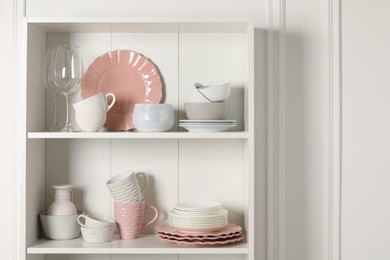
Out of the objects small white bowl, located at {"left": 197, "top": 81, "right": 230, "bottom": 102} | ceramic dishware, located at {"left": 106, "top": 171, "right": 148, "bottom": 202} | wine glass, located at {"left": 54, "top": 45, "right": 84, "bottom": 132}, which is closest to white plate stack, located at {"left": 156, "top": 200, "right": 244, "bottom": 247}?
ceramic dishware, located at {"left": 106, "top": 171, "right": 148, "bottom": 202}

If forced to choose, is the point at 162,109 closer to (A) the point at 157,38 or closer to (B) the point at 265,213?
(A) the point at 157,38

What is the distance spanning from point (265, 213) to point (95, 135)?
0.65 m

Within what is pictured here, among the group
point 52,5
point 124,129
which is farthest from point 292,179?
point 52,5

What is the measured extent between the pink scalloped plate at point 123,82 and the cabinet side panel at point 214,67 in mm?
96

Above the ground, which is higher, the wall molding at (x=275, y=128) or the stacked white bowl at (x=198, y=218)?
the wall molding at (x=275, y=128)

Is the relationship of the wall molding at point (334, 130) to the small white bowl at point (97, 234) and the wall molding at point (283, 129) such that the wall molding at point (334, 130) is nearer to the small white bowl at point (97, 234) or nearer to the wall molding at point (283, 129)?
the wall molding at point (283, 129)

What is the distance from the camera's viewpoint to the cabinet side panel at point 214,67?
2.14m

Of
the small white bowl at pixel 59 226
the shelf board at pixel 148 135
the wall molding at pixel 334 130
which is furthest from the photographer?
the wall molding at pixel 334 130

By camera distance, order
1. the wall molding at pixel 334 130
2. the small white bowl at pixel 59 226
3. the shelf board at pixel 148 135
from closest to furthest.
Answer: the shelf board at pixel 148 135 → the small white bowl at pixel 59 226 → the wall molding at pixel 334 130

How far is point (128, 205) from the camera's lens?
201 cm

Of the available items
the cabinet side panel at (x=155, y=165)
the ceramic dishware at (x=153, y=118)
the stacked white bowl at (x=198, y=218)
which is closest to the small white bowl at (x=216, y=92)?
the ceramic dishware at (x=153, y=118)

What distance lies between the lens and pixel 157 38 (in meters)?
2.12

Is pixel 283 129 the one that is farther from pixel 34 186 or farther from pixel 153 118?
pixel 34 186

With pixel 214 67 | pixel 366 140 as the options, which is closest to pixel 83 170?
pixel 214 67
